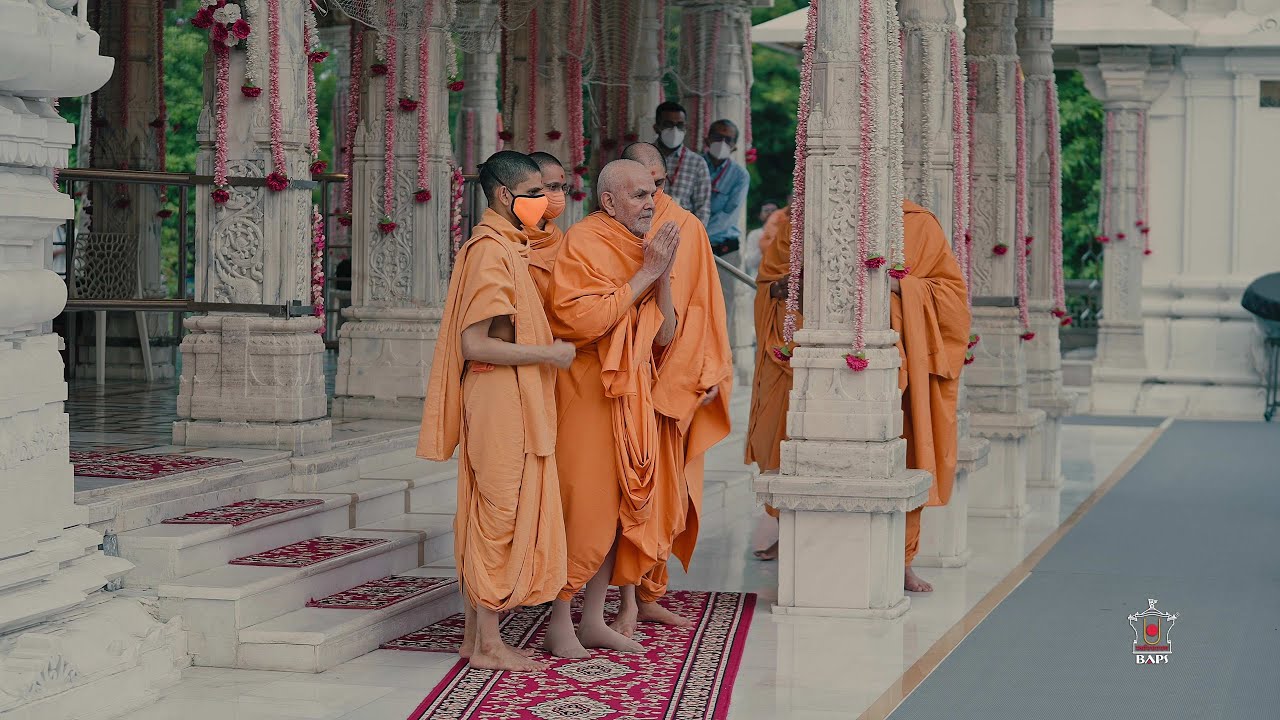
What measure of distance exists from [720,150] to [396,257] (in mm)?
3208

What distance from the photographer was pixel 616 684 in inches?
237

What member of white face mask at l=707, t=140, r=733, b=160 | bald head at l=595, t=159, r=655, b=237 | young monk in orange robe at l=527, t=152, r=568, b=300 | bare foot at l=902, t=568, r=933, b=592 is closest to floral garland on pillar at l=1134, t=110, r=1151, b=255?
white face mask at l=707, t=140, r=733, b=160

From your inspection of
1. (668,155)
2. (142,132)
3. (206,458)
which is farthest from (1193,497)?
(142,132)

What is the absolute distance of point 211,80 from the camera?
8062mm

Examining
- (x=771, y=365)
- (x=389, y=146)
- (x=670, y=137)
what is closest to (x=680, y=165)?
(x=670, y=137)

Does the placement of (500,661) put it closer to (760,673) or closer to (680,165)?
(760,673)

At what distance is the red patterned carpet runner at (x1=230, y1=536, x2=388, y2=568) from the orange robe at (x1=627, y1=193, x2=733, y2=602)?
1205 millimetres

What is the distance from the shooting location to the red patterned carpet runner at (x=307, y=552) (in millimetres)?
6660

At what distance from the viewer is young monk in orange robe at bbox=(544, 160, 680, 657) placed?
6.43 meters

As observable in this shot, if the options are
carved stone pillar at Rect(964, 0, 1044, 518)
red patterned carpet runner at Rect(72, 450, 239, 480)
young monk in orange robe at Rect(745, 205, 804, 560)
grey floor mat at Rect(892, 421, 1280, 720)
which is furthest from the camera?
carved stone pillar at Rect(964, 0, 1044, 518)

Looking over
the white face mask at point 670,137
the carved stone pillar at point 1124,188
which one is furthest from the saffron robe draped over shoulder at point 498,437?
the carved stone pillar at point 1124,188

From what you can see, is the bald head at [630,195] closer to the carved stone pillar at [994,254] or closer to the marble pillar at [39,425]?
the marble pillar at [39,425]

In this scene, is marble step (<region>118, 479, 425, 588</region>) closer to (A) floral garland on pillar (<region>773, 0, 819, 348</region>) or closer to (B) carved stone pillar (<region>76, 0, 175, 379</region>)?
(A) floral garland on pillar (<region>773, 0, 819, 348</region>)

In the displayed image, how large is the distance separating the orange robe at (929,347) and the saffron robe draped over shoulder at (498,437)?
232 cm
